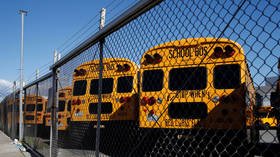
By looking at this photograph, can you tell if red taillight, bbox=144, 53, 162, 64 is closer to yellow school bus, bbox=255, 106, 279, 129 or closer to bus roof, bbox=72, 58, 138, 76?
bus roof, bbox=72, 58, 138, 76

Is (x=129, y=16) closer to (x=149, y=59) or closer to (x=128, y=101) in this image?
(x=149, y=59)

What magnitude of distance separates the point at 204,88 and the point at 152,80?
5.37 ft

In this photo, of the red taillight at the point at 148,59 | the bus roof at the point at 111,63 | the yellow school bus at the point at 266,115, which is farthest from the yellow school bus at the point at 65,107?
the yellow school bus at the point at 266,115

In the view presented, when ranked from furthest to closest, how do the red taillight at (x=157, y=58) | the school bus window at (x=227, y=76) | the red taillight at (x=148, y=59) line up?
1. the red taillight at (x=148, y=59)
2. the red taillight at (x=157, y=58)
3. the school bus window at (x=227, y=76)

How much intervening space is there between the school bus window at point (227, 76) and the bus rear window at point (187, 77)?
10.6 inches

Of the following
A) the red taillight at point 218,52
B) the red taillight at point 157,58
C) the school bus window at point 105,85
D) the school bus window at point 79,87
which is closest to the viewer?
the red taillight at point 218,52

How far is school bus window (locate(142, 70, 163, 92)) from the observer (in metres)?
8.08

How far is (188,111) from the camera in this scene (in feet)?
24.2

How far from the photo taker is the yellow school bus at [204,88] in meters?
6.67

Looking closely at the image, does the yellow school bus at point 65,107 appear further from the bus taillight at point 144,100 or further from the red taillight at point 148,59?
the red taillight at point 148,59

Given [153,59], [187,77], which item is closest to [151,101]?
[153,59]

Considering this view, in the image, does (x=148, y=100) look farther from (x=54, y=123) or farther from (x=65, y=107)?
(x=54, y=123)

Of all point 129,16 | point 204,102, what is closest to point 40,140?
point 204,102

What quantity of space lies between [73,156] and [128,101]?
3935 mm
